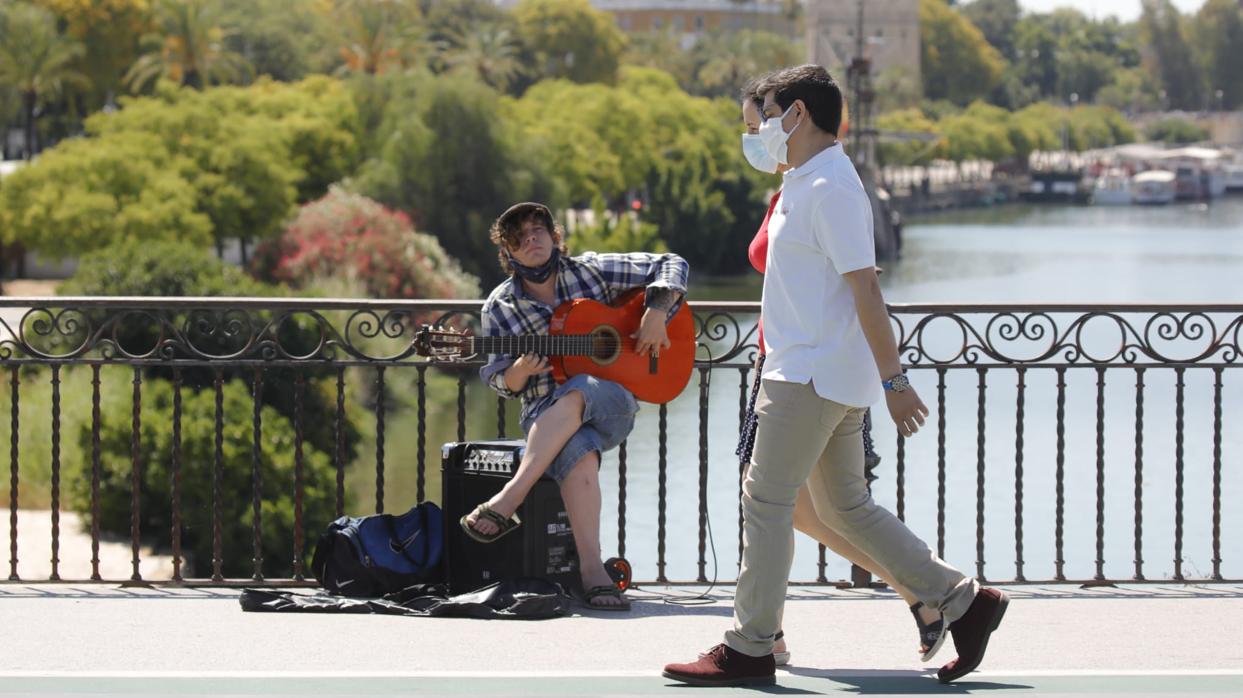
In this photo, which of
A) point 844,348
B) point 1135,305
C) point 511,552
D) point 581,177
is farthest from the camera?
point 581,177

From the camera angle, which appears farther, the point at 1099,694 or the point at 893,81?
the point at 893,81

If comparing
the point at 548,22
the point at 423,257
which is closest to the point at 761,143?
the point at 423,257

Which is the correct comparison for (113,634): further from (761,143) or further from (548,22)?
(548,22)

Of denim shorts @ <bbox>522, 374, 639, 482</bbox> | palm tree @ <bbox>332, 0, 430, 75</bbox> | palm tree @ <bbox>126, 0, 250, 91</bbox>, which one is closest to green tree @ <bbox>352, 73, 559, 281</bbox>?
palm tree @ <bbox>126, 0, 250, 91</bbox>

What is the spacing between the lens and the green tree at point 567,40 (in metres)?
102

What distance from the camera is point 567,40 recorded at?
4033 inches

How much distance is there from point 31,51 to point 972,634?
6630 centimetres

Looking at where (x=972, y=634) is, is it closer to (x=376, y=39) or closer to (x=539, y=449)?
(x=539, y=449)

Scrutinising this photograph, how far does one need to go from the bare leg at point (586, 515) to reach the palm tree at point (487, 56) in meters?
83.5

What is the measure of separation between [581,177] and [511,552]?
60.7 meters

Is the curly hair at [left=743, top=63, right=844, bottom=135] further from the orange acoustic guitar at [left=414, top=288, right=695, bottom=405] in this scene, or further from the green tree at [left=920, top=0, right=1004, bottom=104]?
the green tree at [left=920, top=0, right=1004, bottom=104]

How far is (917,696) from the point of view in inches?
199

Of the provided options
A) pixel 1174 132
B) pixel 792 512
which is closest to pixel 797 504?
pixel 792 512

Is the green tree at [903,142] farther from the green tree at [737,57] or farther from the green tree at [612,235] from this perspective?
the green tree at [612,235]
